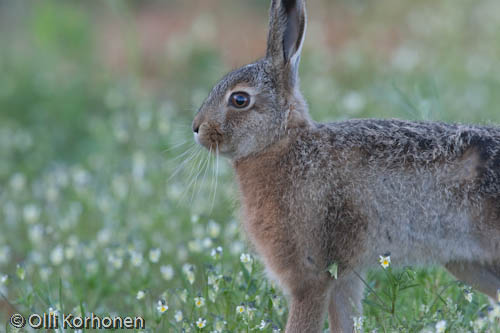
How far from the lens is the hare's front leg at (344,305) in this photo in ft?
13.8

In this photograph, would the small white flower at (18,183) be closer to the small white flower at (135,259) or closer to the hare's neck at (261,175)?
the small white flower at (135,259)

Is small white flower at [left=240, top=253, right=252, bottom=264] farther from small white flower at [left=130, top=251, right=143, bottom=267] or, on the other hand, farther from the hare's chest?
small white flower at [left=130, top=251, right=143, bottom=267]

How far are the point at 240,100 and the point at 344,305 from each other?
4.33 ft

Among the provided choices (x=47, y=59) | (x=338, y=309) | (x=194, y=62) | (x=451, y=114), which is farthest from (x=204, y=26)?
(x=338, y=309)

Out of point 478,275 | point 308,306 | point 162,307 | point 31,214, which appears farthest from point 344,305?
point 31,214

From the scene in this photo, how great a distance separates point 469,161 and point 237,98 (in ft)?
4.46

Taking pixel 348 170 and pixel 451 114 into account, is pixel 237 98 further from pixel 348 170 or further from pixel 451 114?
pixel 451 114

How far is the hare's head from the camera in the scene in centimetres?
424

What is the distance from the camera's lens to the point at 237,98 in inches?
169

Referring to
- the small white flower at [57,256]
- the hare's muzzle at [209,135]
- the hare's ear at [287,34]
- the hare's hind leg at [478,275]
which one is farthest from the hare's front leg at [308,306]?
the small white flower at [57,256]

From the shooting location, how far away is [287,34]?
4312mm

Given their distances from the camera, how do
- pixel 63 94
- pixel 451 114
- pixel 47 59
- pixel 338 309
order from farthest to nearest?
pixel 47 59
pixel 63 94
pixel 451 114
pixel 338 309

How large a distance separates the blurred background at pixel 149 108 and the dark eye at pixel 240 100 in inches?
17.7

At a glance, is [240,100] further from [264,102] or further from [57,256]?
[57,256]
